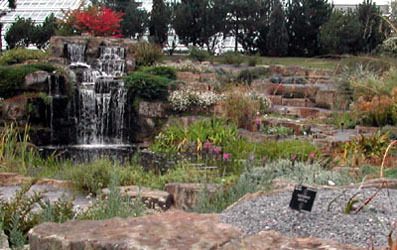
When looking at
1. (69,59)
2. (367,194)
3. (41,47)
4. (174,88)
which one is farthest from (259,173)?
(41,47)

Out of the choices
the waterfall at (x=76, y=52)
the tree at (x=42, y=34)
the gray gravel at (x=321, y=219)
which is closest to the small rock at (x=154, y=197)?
the gray gravel at (x=321, y=219)

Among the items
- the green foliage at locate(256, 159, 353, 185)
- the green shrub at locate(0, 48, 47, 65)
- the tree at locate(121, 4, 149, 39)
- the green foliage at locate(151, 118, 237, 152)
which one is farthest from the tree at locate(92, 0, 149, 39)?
the green foliage at locate(256, 159, 353, 185)

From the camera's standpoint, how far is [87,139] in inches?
551

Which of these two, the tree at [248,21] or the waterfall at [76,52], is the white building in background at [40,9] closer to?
the tree at [248,21]

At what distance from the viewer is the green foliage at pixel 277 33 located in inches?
963

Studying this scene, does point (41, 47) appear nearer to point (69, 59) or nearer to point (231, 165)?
point (69, 59)

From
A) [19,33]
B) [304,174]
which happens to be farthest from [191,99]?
[19,33]

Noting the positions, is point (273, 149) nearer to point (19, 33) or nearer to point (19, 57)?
point (19, 57)

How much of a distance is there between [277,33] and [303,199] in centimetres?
2174

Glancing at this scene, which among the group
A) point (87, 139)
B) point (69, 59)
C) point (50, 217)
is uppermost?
point (69, 59)

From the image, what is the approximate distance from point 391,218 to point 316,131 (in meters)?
7.32

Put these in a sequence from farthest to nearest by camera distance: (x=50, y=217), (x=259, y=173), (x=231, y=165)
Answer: (x=231, y=165), (x=259, y=173), (x=50, y=217)

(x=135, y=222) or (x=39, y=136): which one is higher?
(x=135, y=222)

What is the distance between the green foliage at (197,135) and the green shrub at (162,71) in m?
3.47
